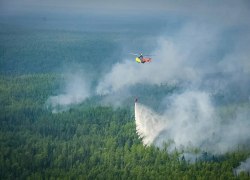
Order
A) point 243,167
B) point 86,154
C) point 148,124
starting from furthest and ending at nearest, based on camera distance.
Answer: point 148,124, point 86,154, point 243,167

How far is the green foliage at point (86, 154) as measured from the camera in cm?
11594

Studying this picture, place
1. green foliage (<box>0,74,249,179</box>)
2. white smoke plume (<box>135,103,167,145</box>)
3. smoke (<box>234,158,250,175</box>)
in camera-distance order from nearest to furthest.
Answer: green foliage (<box>0,74,249,179</box>), smoke (<box>234,158,250,175</box>), white smoke plume (<box>135,103,167,145</box>)

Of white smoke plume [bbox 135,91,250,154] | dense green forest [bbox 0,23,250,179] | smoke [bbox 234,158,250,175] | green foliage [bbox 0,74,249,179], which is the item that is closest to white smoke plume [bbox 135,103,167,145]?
white smoke plume [bbox 135,91,250,154]

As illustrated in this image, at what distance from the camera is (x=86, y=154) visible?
427ft

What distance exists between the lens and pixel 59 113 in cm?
17225

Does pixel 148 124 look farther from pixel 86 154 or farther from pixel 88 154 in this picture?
pixel 86 154

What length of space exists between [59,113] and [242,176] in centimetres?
7930

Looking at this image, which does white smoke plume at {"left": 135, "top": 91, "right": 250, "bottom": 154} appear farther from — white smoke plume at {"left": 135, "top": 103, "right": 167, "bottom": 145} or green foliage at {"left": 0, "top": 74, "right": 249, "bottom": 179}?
green foliage at {"left": 0, "top": 74, "right": 249, "bottom": 179}

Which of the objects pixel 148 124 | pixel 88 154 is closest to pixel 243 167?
pixel 148 124

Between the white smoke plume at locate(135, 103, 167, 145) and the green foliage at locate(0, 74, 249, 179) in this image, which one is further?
the white smoke plume at locate(135, 103, 167, 145)

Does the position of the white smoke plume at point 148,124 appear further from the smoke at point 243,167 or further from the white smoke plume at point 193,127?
the smoke at point 243,167

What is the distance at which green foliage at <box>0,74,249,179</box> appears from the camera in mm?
115938

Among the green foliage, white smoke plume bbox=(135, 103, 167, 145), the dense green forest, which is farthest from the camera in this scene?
→ white smoke plume bbox=(135, 103, 167, 145)

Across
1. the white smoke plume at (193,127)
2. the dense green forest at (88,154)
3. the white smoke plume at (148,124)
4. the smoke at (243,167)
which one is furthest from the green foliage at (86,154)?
the white smoke plume at (193,127)
